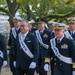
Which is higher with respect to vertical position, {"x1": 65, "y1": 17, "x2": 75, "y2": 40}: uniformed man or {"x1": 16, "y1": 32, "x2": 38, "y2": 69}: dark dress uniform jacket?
{"x1": 65, "y1": 17, "x2": 75, "y2": 40}: uniformed man

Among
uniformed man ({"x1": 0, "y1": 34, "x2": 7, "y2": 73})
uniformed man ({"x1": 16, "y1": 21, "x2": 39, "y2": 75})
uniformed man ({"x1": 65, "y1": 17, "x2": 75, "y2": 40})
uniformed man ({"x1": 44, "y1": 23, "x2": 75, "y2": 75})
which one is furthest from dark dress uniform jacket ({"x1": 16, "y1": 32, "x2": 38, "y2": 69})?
uniformed man ({"x1": 65, "y1": 17, "x2": 75, "y2": 40})

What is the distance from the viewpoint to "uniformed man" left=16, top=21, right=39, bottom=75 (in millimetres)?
7371

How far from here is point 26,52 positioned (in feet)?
24.3

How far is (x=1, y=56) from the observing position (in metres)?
7.60

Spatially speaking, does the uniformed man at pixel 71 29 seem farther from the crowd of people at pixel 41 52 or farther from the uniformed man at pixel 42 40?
the uniformed man at pixel 42 40

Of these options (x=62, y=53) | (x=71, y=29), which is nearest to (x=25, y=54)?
(x=62, y=53)

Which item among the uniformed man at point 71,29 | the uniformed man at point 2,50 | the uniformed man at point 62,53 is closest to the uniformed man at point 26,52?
the uniformed man at point 2,50

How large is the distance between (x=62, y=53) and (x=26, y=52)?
1.07m

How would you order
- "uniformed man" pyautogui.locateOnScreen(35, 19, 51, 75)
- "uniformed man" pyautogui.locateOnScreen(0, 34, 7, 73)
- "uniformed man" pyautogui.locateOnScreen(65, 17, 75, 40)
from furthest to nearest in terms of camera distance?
1. "uniformed man" pyautogui.locateOnScreen(35, 19, 51, 75)
2. "uniformed man" pyautogui.locateOnScreen(65, 17, 75, 40)
3. "uniformed man" pyautogui.locateOnScreen(0, 34, 7, 73)

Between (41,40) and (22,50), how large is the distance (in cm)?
212

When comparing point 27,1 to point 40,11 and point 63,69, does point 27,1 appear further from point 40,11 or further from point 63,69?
point 40,11

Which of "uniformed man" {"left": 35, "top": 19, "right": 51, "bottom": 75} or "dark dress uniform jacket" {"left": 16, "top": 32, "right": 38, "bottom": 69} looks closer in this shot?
"dark dress uniform jacket" {"left": 16, "top": 32, "right": 38, "bottom": 69}

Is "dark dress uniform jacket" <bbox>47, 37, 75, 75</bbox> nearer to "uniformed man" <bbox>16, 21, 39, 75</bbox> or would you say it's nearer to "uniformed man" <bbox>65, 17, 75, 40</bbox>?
"uniformed man" <bbox>16, 21, 39, 75</bbox>

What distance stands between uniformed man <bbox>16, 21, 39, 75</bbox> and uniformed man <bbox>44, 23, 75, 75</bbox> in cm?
75
